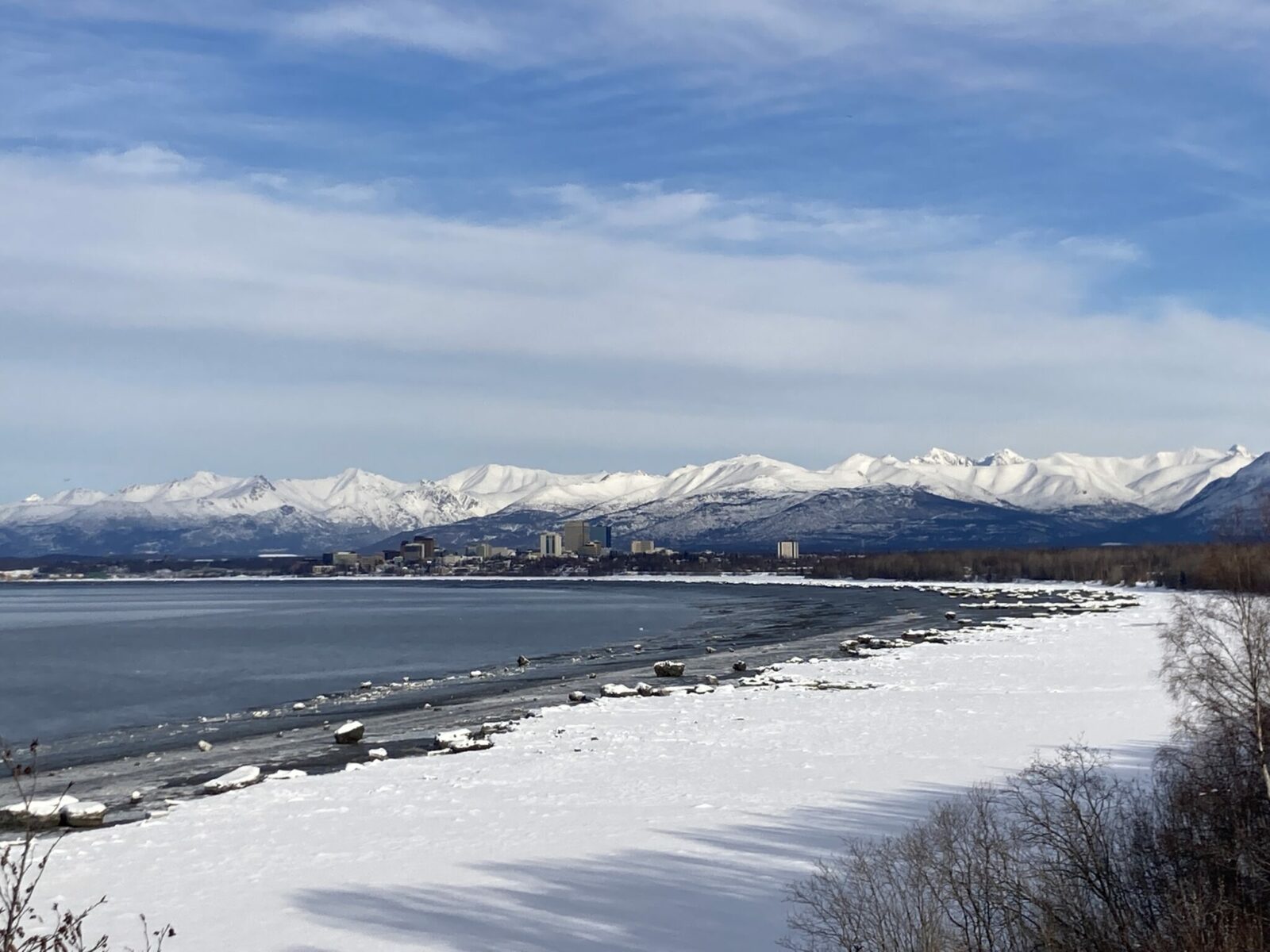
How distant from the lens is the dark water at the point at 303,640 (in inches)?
1802

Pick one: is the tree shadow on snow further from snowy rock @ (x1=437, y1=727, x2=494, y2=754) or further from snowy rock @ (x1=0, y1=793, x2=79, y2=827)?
snowy rock @ (x1=437, y1=727, x2=494, y2=754)

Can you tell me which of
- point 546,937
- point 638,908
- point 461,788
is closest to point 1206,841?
point 638,908

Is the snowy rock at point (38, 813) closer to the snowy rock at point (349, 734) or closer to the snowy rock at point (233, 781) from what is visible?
the snowy rock at point (233, 781)

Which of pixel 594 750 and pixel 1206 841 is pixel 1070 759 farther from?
pixel 594 750

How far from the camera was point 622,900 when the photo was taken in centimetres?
1533

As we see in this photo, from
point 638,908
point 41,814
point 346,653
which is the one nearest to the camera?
point 638,908

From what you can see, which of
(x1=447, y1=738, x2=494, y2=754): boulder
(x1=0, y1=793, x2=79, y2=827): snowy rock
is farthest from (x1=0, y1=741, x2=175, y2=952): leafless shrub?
(x1=447, y1=738, x2=494, y2=754): boulder

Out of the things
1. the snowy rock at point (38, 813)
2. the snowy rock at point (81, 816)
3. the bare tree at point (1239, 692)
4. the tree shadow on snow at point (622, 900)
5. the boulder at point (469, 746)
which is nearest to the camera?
the tree shadow on snow at point (622, 900)

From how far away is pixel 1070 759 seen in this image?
21797 mm

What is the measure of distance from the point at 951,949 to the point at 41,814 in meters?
15.7

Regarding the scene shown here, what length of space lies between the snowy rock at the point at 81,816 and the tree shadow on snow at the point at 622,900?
672 cm

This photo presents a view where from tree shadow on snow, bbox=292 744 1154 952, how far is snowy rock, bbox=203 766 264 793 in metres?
8.57

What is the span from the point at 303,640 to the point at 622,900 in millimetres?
67951

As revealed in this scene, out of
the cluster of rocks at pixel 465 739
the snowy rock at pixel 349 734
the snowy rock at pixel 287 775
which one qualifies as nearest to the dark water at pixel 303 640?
the snowy rock at pixel 349 734
